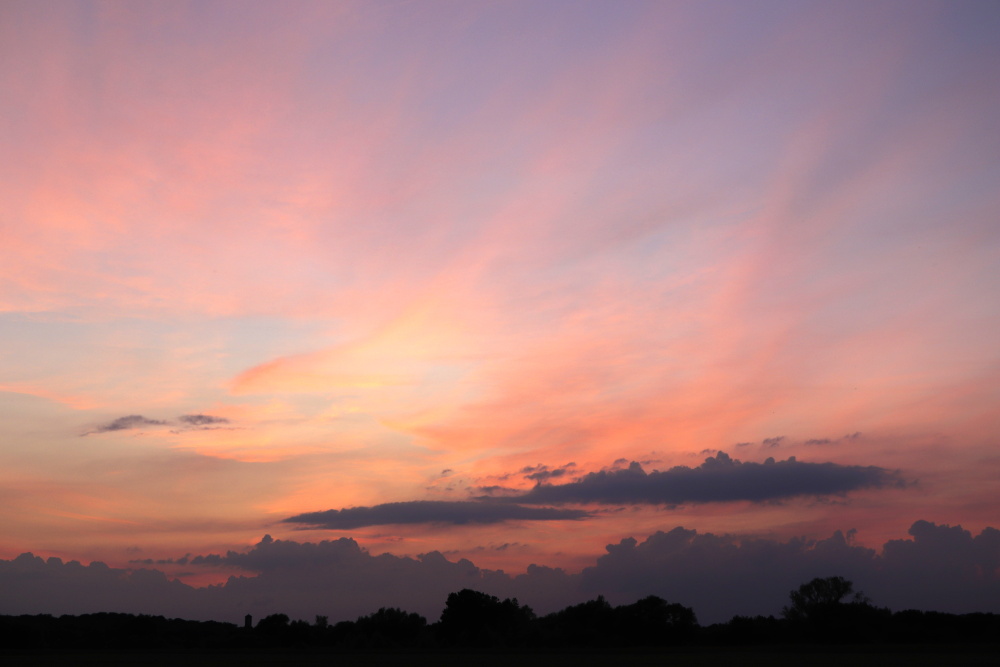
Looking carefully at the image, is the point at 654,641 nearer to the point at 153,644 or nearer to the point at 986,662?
the point at 986,662

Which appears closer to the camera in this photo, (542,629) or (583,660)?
(583,660)

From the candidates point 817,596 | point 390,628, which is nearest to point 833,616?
point 817,596

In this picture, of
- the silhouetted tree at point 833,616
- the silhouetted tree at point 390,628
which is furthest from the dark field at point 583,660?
the silhouetted tree at point 390,628

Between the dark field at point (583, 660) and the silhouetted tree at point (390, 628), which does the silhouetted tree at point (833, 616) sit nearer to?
the dark field at point (583, 660)

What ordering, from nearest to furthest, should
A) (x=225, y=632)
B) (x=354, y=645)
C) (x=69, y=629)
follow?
(x=69, y=629), (x=354, y=645), (x=225, y=632)

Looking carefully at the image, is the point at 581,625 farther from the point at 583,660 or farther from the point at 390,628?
the point at 583,660

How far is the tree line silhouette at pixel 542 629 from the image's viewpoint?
142750mm

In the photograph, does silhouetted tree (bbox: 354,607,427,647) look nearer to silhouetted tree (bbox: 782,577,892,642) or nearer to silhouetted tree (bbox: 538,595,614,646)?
silhouetted tree (bbox: 538,595,614,646)

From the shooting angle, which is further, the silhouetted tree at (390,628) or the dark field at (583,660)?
the silhouetted tree at (390,628)

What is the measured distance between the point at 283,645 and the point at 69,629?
40632mm

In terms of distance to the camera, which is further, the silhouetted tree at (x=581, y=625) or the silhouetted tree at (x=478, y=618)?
the silhouetted tree at (x=478, y=618)

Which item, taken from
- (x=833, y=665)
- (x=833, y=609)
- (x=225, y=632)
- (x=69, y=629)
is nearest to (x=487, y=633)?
(x=225, y=632)

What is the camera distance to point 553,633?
160000 mm

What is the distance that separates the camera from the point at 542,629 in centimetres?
16500
